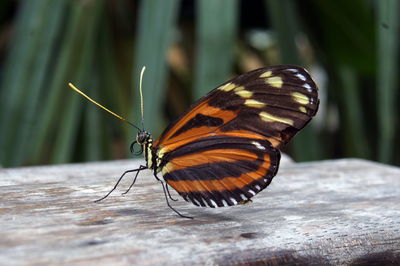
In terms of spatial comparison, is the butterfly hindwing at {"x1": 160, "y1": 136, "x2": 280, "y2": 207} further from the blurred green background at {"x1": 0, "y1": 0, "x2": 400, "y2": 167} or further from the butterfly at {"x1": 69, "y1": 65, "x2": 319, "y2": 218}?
the blurred green background at {"x1": 0, "y1": 0, "x2": 400, "y2": 167}

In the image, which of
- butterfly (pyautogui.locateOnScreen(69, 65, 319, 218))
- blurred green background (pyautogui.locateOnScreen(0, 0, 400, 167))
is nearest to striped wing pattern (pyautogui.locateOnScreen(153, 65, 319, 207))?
butterfly (pyautogui.locateOnScreen(69, 65, 319, 218))

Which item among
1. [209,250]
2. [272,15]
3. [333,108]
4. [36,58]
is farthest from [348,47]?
[209,250]

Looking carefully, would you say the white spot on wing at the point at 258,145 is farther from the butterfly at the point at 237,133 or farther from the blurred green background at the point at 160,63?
the blurred green background at the point at 160,63

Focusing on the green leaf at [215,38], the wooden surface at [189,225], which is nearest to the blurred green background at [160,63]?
the green leaf at [215,38]

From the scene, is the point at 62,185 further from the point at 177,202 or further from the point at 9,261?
the point at 9,261

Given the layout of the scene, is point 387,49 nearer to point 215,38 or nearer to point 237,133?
point 215,38

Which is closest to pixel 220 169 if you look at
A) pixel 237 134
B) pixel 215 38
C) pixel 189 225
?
pixel 237 134
